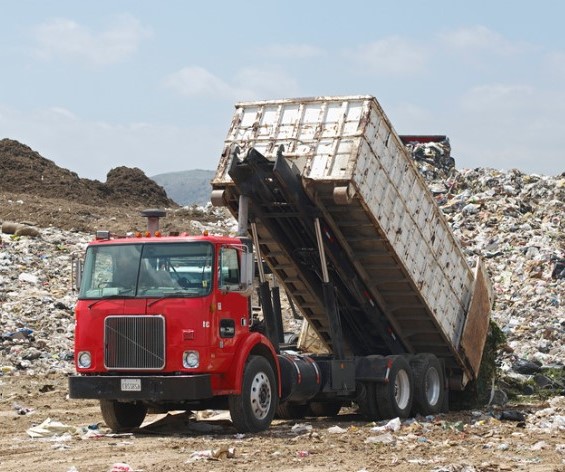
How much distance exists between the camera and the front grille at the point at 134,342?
10.6 metres

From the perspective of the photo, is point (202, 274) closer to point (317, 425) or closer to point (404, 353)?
point (317, 425)

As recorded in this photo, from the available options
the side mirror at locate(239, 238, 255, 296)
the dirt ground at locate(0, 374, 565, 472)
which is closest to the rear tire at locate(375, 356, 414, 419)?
the dirt ground at locate(0, 374, 565, 472)

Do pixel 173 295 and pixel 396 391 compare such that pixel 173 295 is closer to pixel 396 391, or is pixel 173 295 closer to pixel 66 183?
pixel 396 391

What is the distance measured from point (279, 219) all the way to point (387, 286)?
1504 millimetres

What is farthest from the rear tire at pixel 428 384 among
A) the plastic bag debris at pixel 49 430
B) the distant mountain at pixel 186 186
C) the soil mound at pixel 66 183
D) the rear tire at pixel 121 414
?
the distant mountain at pixel 186 186

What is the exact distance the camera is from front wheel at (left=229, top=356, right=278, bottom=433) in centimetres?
1076

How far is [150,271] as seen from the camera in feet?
35.4

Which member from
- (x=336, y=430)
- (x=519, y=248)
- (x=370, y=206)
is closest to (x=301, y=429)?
(x=336, y=430)

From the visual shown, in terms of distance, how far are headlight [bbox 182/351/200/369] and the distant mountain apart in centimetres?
11381

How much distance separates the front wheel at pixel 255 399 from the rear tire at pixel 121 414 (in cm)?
120

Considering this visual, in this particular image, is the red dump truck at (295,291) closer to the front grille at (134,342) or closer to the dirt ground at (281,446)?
A: the front grille at (134,342)

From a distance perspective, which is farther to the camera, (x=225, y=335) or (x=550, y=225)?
(x=550, y=225)

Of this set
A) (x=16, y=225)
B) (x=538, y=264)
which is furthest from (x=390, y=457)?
(x=16, y=225)

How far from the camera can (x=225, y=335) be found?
35.1 feet
